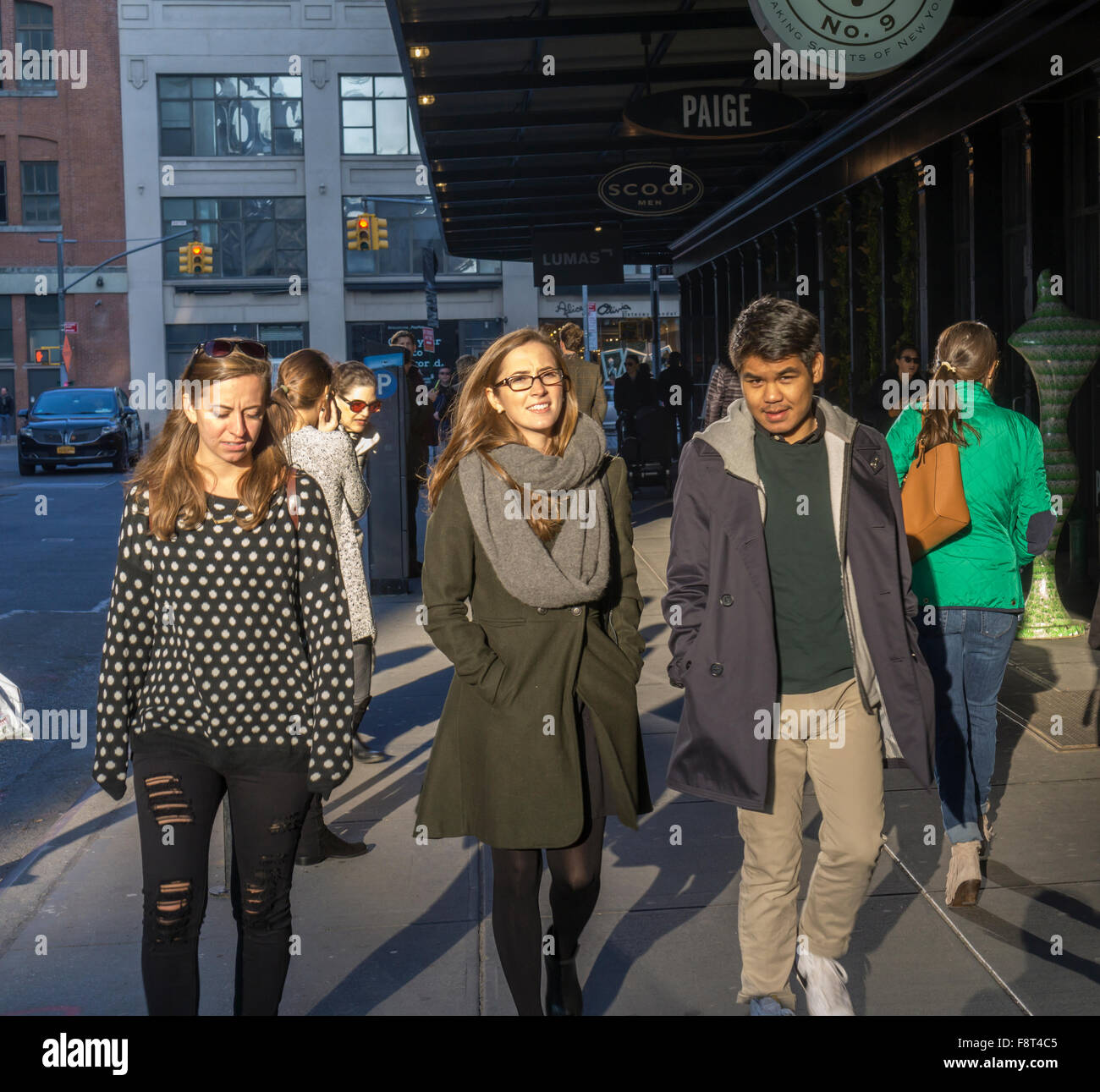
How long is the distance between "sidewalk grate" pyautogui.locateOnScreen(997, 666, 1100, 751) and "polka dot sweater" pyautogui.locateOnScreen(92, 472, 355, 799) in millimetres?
4304

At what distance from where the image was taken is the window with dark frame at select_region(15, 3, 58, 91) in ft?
179

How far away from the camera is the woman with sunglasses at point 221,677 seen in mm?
3363

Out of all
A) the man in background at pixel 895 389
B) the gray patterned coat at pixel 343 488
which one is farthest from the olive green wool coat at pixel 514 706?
the man in background at pixel 895 389

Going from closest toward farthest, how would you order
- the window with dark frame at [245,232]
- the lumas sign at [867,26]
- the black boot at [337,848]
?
the black boot at [337,848] → the lumas sign at [867,26] → the window with dark frame at [245,232]

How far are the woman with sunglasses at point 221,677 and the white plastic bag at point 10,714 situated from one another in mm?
1443

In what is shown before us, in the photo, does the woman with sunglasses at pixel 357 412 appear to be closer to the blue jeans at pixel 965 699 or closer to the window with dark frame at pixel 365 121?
the blue jeans at pixel 965 699

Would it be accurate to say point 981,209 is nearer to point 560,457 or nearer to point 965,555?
point 965,555

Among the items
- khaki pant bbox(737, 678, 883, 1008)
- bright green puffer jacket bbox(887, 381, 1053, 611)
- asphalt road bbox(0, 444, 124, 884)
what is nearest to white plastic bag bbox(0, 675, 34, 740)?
asphalt road bbox(0, 444, 124, 884)

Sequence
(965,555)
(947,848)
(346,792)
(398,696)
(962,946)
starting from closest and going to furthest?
(962,946) < (965,555) < (947,848) < (346,792) < (398,696)

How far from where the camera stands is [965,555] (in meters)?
4.85

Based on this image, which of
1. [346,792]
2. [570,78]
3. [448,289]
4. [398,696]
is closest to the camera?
[346,792]

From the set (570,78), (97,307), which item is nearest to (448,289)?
(97,307)

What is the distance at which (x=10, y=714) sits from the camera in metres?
4.75

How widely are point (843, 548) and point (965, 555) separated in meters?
1.21
